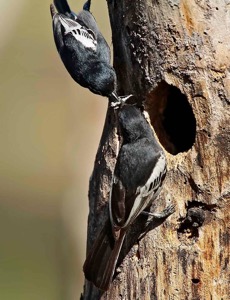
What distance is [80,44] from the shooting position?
5.00 m

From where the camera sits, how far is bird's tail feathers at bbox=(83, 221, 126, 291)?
423cm


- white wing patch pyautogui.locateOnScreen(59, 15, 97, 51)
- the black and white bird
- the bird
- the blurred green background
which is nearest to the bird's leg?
the bird

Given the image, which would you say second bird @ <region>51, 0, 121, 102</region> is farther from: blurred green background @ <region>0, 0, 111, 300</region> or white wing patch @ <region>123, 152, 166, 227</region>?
blurred green background @ <region>0, 0, 111, 300</region>

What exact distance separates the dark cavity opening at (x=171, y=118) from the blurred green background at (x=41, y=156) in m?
3.22

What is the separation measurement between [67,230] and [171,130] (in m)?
3.72

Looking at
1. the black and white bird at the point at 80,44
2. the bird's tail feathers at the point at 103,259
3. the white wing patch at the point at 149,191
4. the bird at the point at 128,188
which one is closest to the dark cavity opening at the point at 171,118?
the bird at the point at 128,188

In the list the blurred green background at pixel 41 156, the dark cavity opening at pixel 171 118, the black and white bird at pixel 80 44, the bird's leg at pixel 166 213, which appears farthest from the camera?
the blurred green background at pixel 41 156

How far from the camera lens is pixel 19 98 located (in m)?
9.08

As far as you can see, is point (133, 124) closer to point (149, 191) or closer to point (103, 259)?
point (149, 191)

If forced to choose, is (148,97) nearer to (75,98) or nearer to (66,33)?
(66,33)

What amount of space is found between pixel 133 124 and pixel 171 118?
1.14ft

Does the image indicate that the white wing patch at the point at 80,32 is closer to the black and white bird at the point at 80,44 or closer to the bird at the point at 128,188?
the black and white bird at the point at 80,44

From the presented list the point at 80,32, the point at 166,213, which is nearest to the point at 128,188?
the point at 166,213

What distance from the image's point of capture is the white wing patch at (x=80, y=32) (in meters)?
4.93
